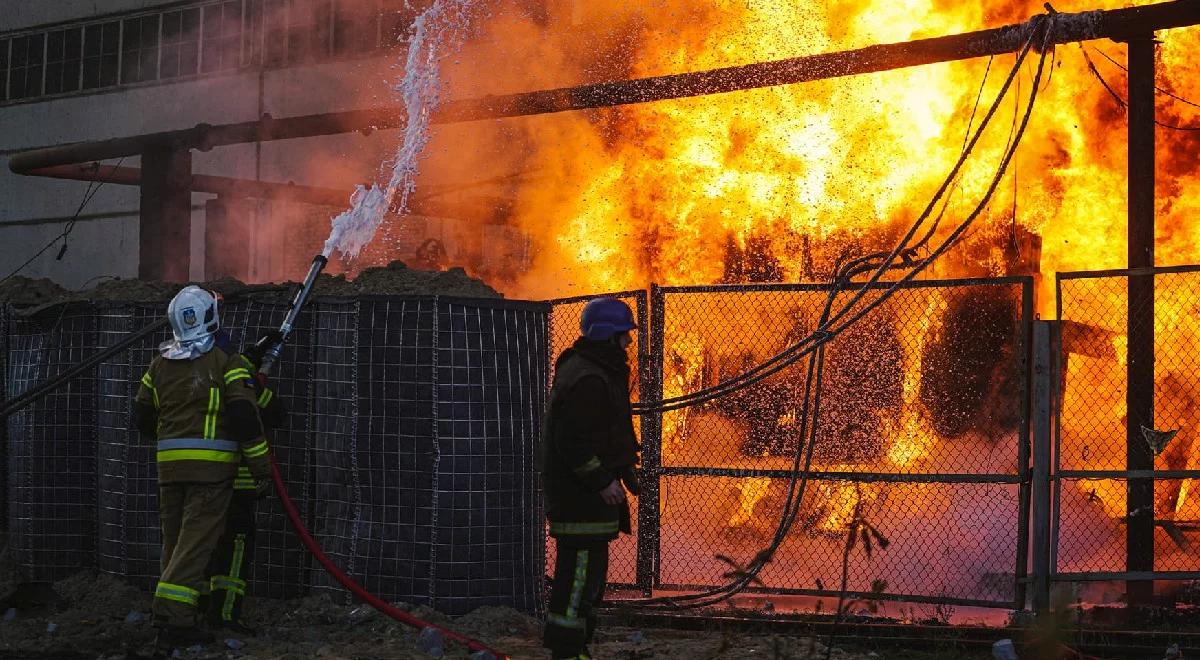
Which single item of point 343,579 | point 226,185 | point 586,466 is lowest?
point 343,579

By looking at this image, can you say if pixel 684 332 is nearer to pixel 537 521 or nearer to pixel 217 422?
pixel 537 521

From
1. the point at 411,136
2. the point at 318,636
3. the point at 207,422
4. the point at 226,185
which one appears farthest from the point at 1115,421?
the point at 226,185

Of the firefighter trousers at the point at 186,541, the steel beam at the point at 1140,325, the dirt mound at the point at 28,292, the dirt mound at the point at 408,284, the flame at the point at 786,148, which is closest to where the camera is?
the firefighter trousers at the point at 186,541

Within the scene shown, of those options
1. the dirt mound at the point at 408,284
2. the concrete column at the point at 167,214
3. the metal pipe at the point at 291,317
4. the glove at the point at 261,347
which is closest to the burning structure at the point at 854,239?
the concrete column at the point at 167,214

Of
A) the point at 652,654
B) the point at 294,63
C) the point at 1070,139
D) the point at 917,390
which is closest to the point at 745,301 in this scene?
the point at 917,390

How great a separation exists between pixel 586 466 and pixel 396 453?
182cm

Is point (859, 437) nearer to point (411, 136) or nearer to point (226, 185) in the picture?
point (411, 136)

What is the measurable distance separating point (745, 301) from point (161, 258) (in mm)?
6912

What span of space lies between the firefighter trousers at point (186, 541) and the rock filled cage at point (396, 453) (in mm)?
710

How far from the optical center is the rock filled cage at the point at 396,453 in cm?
746

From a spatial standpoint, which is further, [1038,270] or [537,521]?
[1038,270]

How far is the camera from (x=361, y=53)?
19578 mm

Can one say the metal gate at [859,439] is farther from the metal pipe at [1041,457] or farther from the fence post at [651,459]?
the metal pipe at [1041,457]

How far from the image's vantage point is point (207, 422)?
6.96 metres
